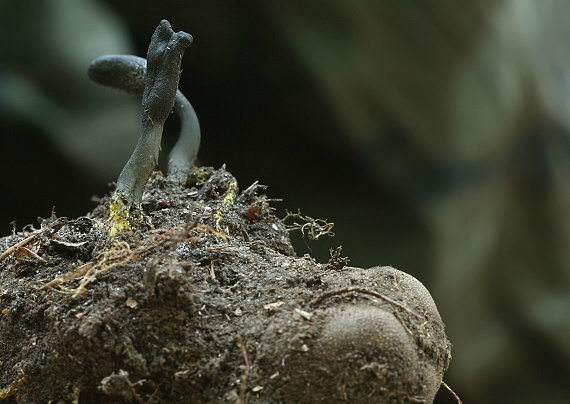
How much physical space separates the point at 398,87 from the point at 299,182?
412mm

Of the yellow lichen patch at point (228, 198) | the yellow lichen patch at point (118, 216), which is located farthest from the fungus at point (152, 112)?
the yellow lichen patch at point (228, 198)

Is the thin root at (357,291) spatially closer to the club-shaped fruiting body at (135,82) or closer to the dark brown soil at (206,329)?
the dark brown soil at (206,329)

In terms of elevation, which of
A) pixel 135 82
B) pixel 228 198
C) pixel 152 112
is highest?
pixel 135 82

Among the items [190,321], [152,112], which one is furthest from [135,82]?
[190,321]

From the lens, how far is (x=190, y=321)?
0.75 meters

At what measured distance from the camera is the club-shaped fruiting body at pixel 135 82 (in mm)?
1140

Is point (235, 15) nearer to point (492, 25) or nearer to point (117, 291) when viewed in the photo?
point (492, 25)

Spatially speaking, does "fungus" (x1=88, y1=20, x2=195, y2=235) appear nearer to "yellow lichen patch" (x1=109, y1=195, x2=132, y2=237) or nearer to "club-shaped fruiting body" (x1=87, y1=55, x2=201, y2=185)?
"yellow lichen patch" (x1=109, y1=195, x2=132, y2=237)

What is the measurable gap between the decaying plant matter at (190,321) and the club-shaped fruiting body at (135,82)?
0.86 ft

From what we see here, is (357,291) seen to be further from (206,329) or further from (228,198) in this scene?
(228,198)

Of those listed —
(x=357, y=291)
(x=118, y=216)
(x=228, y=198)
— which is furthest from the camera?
(x=228, y=198)

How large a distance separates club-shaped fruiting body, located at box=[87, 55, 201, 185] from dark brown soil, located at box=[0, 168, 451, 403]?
0.35m

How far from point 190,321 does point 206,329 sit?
21 mm

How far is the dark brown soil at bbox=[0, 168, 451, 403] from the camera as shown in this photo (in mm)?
681
